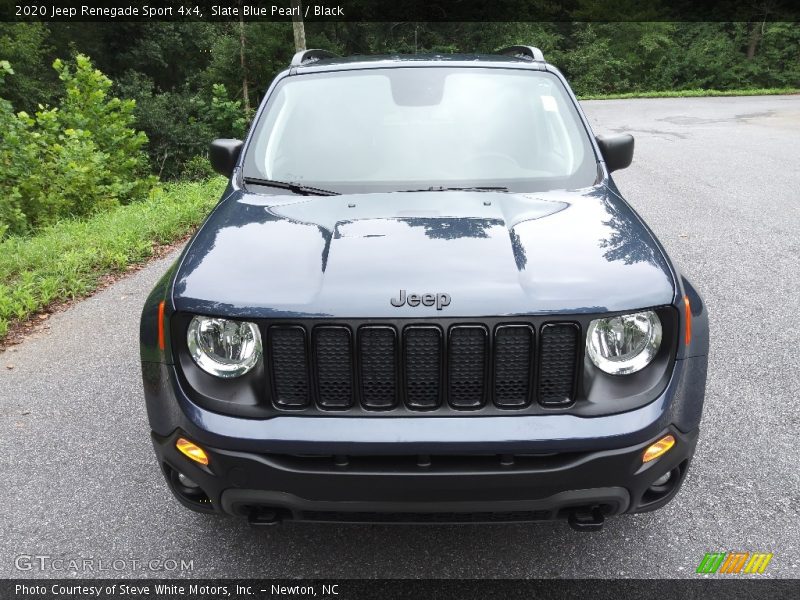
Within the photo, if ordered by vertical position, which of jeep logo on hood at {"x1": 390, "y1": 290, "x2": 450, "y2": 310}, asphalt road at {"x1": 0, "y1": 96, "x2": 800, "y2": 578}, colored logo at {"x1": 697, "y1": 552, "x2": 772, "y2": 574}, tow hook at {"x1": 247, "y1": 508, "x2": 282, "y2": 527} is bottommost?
asphalt road at {"x1": 0, "y1": 96, "x2": 800, "y2": 578}

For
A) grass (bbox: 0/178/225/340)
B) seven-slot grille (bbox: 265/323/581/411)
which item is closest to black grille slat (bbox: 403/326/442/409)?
seven-slot grille (bbox: 265/323/581/411)

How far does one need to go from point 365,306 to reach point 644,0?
44.6m

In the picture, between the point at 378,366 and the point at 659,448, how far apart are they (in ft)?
3.01

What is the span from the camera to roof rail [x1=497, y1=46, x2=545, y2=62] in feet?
13.7

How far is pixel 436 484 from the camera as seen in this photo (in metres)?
2.12

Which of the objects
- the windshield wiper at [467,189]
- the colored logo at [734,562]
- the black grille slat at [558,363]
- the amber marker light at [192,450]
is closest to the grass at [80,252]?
the amber marker light at [192,450]

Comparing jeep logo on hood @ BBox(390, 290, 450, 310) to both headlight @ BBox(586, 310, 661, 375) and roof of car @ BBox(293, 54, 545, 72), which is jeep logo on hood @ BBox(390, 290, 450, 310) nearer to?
headlight @ BBox(586, 310, 661, 375)

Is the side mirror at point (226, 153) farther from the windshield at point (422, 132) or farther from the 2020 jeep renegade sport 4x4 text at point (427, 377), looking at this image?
the 2020 jeep renegade sport 4x4 text at point (427, 377)

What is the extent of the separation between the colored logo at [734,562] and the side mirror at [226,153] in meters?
2.70

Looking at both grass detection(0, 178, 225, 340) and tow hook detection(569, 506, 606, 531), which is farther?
grass detection(0, 178, 225, 340)

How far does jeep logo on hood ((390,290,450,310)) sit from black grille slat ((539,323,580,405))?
318 mm

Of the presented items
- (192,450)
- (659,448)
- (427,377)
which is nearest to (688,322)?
(659,448)

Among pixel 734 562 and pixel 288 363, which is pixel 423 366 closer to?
pixel 288 363

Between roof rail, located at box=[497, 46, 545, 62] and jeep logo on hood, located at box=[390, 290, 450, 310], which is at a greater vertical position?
roof rail, located at box=[497, 46, 545, 62]
